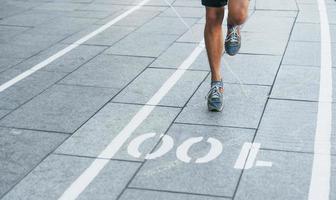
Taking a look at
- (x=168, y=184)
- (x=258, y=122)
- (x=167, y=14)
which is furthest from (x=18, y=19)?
(x=168, y=184)

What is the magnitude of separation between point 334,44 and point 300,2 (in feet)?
10.3

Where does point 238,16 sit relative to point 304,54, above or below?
Result: above

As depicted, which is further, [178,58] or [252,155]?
[178,58]

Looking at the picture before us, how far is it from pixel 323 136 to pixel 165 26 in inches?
193

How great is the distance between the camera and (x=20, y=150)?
5.32m

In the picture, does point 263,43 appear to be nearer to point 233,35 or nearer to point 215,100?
point 233,35

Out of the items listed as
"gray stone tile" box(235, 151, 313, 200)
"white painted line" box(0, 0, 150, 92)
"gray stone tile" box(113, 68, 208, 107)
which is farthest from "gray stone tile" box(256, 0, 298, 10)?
"gray stone tile" box(235, 151, 313, 200)

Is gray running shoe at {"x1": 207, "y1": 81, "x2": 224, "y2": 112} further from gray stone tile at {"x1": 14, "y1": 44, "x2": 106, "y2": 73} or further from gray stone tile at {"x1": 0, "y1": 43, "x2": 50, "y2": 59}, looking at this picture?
gray stone tile at {"x1": 0, "y1": 43, "x2": 50, "y2": 59}

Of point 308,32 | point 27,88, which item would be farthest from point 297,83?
point 27,88

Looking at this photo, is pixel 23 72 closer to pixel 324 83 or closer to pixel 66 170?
pixel 66 170

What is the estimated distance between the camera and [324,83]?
268 inches

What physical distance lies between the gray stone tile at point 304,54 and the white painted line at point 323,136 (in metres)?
0.07

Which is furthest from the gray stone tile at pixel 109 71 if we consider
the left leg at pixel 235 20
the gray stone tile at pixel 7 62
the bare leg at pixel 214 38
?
the left leg at pixel 235 20

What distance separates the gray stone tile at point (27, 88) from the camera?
Result: 21.6ft
